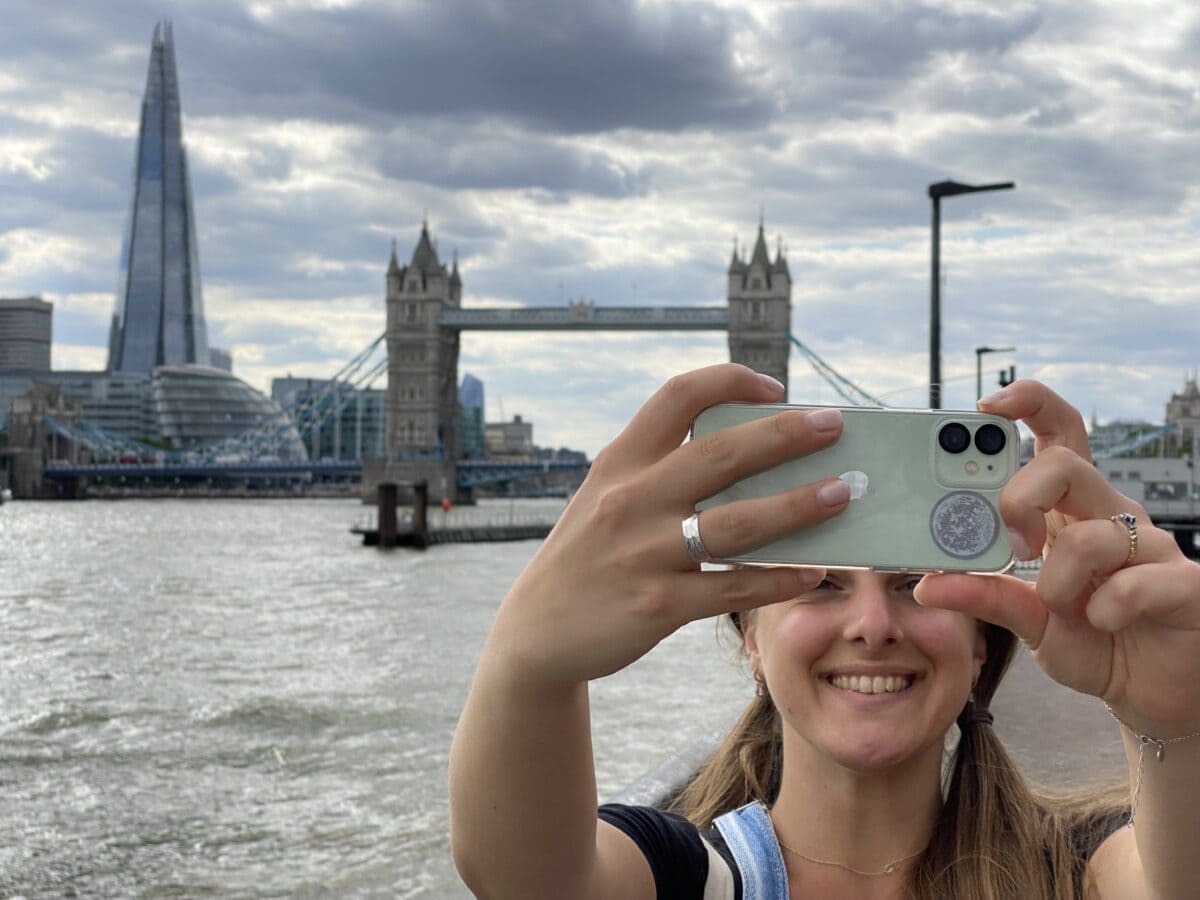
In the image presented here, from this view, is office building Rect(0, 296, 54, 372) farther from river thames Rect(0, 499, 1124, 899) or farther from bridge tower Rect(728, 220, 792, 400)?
river thames Rect(0, 499, 1124, 899)

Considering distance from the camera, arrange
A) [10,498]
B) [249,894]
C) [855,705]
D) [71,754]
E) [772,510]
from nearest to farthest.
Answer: [772,510]
[855,705]
[249,894]
[71,754]
[10,498]

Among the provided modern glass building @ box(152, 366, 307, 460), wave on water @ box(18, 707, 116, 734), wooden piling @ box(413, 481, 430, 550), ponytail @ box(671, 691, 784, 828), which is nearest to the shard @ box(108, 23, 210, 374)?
modern glass building @ box(152, 366, 307, 460)

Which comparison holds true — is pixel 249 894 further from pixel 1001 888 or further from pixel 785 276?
pixel 785 276

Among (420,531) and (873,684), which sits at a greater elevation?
(873,684)

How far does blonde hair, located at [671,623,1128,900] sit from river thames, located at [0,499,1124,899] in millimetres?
594

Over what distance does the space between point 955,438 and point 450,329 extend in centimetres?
7434

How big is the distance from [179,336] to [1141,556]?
116m

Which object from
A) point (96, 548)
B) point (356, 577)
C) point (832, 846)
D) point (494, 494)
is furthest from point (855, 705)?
point (494, 494)

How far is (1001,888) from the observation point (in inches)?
60.0

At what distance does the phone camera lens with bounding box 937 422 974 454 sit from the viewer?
113 cm

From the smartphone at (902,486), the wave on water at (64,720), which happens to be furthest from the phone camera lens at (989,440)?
the wave on water at (64,720)

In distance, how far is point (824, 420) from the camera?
1086 mm

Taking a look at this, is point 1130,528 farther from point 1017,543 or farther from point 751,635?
point 751,635

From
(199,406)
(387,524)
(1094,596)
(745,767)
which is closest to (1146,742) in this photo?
(1094,596)
